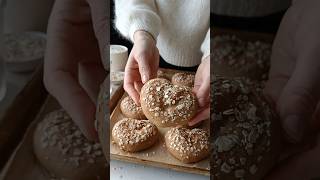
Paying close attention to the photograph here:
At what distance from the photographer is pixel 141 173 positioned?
2.42 feet

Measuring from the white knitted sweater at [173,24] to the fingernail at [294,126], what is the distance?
0.62 feet

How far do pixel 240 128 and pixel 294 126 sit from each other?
6 cm

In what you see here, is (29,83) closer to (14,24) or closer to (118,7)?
(14,24)

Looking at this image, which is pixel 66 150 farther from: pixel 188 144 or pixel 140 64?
pixel 188 144

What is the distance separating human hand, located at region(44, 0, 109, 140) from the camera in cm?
43

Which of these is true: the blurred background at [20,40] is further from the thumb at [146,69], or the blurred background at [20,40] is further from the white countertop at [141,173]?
the white countertop at [141,173]

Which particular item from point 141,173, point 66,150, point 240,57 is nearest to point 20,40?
point 66,150

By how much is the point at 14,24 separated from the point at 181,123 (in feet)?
1.12

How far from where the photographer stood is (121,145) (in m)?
0.73

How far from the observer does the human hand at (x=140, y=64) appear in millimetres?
601

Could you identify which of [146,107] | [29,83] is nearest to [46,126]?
[29,83]

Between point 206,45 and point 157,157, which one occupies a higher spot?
point 206,45

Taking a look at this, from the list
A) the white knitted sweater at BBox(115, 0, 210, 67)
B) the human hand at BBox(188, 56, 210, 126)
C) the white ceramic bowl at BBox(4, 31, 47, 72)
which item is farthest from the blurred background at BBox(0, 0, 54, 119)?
the human hand at BBox(188, 56, 210, 126)

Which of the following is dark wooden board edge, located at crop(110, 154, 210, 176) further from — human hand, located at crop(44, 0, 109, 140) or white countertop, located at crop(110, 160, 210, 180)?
human hand, located at crop(44, 0, 109, 140)
